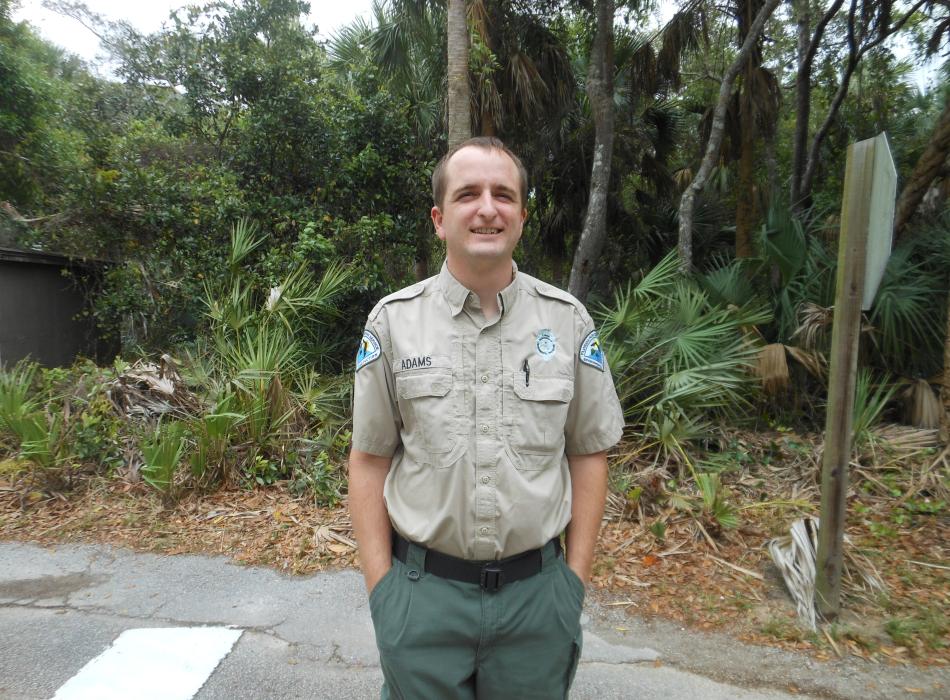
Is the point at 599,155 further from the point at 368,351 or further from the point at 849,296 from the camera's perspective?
the point at 368,351

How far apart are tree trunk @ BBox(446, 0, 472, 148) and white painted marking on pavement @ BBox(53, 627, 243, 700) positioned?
5.31m

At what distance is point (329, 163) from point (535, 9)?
14.7ft

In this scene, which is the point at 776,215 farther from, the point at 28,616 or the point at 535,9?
the point at 28,616

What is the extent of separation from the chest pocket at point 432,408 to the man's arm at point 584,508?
0.42 metres

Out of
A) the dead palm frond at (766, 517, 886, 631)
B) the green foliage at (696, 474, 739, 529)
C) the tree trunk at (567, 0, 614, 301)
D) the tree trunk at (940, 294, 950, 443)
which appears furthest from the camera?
the tree trunk at (567, 0, 614, 301)

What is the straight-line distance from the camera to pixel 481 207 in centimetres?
162

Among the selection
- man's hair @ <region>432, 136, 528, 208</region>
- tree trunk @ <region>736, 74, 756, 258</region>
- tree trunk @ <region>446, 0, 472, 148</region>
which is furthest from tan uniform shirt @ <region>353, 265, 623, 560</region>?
tree trunk @ <region>736, 74, 756, 258</region>

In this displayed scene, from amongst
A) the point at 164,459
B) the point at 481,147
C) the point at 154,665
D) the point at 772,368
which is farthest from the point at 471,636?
the point at 772,368

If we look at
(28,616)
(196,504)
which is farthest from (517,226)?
(196,504)

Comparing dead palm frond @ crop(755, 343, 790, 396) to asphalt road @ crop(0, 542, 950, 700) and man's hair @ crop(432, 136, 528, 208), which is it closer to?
asphalt road @ crop(0, 542, 950, 700)

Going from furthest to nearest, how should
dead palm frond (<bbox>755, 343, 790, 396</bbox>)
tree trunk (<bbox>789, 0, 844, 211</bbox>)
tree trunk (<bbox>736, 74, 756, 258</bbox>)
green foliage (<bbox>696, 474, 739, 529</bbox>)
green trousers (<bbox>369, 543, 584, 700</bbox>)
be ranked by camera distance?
1. tree trunk (<bbox>789, 0, 844, 211</bbox>)
2. tree trunk (<bbox>736, 74, 756, 258</bbox>)
3. dead palm frond (<bbox>755, 343, 790, 396</bbox>)
4. green foliage (<bbox>696, 474, 739, 529</bbox>)
5. green trousers (<bbox>369, 543, 584, 700</bbox>)

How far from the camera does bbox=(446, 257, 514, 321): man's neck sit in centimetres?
170

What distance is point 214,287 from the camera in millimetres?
7801

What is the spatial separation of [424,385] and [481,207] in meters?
0.48
